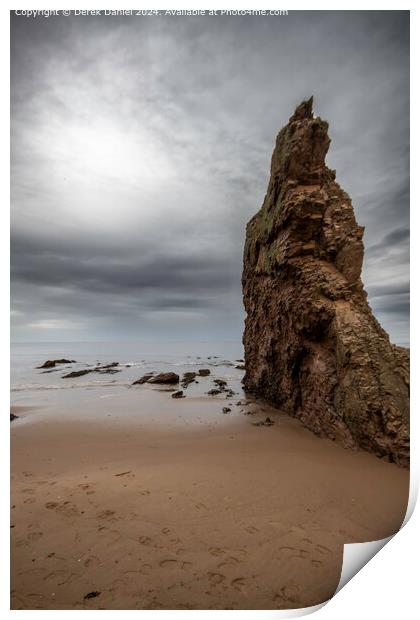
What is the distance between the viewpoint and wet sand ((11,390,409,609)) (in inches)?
88.0

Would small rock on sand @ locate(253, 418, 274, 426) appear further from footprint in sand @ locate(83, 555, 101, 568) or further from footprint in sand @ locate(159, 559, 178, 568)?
footprint in sand @ locate(83, 555, 101, 568)

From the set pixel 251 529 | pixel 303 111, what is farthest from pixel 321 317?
pixel 303 111

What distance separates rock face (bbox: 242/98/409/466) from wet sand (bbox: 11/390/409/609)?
70 centimetres

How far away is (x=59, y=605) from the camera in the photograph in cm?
215

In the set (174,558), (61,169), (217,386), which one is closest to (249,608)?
(174,558)

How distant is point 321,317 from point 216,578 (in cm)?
525

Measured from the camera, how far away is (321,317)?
252 inches

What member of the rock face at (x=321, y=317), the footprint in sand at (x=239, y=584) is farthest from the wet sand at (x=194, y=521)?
the rock face at (x=321, y=317)

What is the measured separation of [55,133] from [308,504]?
5.51 meters

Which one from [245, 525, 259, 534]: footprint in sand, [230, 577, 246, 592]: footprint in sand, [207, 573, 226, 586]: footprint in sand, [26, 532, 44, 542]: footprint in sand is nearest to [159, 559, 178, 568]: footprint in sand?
[207, 573, 226, 586]: footprint in sand

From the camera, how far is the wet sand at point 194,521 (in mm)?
2234

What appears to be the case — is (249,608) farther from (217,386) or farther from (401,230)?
(217,386)

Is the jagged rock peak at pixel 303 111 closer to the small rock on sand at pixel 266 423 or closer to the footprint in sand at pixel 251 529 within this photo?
the small rock on sand at pixel 266 423

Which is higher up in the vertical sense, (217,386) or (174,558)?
(174,558)
